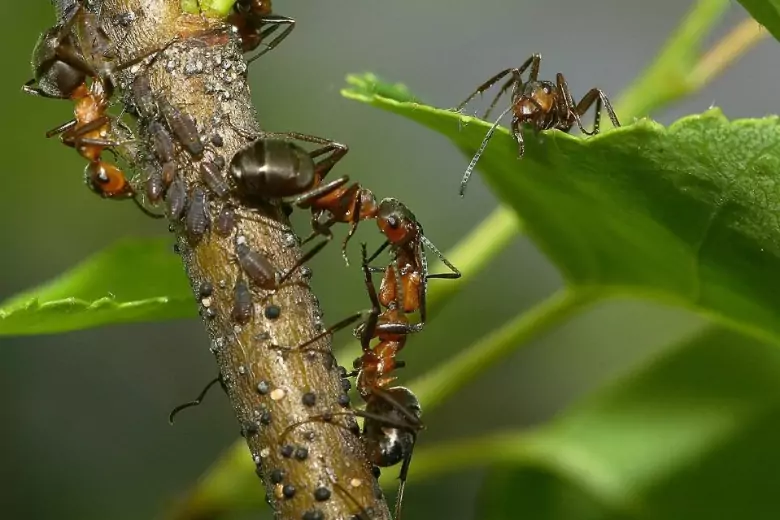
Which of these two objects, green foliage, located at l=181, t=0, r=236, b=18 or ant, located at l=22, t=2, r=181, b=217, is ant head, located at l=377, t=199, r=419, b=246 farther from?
green foliage, located at l=181, t=0, r=236, b=18

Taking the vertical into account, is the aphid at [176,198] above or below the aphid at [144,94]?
below

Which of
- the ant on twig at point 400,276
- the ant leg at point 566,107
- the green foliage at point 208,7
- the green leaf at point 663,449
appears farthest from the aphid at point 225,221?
the green leaf at point 663,449

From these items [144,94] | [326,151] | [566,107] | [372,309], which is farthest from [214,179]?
[566,107]

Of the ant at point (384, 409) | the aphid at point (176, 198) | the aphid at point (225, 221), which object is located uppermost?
the aphid at point (176, 198)

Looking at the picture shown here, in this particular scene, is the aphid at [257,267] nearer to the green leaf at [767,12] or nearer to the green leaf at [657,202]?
the green leaf at [657,202]

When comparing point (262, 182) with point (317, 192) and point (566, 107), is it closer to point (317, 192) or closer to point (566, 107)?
point (317, 192)

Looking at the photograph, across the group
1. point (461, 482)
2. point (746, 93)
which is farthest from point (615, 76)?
point (461, 482)

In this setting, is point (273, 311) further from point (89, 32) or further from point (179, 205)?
point (89, 32)
